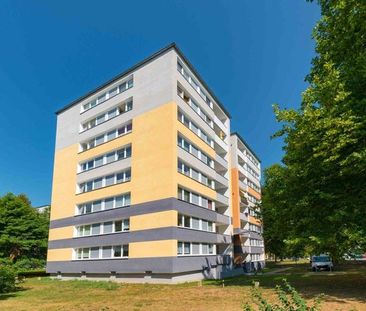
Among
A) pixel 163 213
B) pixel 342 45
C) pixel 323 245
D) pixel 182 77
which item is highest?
pixel 182 77

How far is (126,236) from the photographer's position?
2875 cm

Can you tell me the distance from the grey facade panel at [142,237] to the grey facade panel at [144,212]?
165 centimetres

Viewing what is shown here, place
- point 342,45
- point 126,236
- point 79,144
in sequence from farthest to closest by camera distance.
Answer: point 79,144 < point 126,236 < point 342,45

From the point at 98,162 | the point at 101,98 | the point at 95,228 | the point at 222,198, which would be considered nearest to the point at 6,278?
the point at 95,228

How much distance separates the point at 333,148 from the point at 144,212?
1761 cm

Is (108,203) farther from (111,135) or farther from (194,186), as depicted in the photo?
(194,186)

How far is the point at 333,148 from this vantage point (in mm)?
15422

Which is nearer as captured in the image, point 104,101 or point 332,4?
point 332,4

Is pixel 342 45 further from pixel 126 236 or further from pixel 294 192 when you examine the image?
pixel 126 236

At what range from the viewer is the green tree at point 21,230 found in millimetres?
40906

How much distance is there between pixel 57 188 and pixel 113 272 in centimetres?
1439

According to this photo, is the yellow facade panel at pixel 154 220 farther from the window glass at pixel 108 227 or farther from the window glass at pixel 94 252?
the window glass at pixel 94 252

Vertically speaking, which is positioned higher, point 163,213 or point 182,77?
point 182,77

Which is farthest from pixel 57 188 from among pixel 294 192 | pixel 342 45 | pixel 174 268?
pixel 342 45
